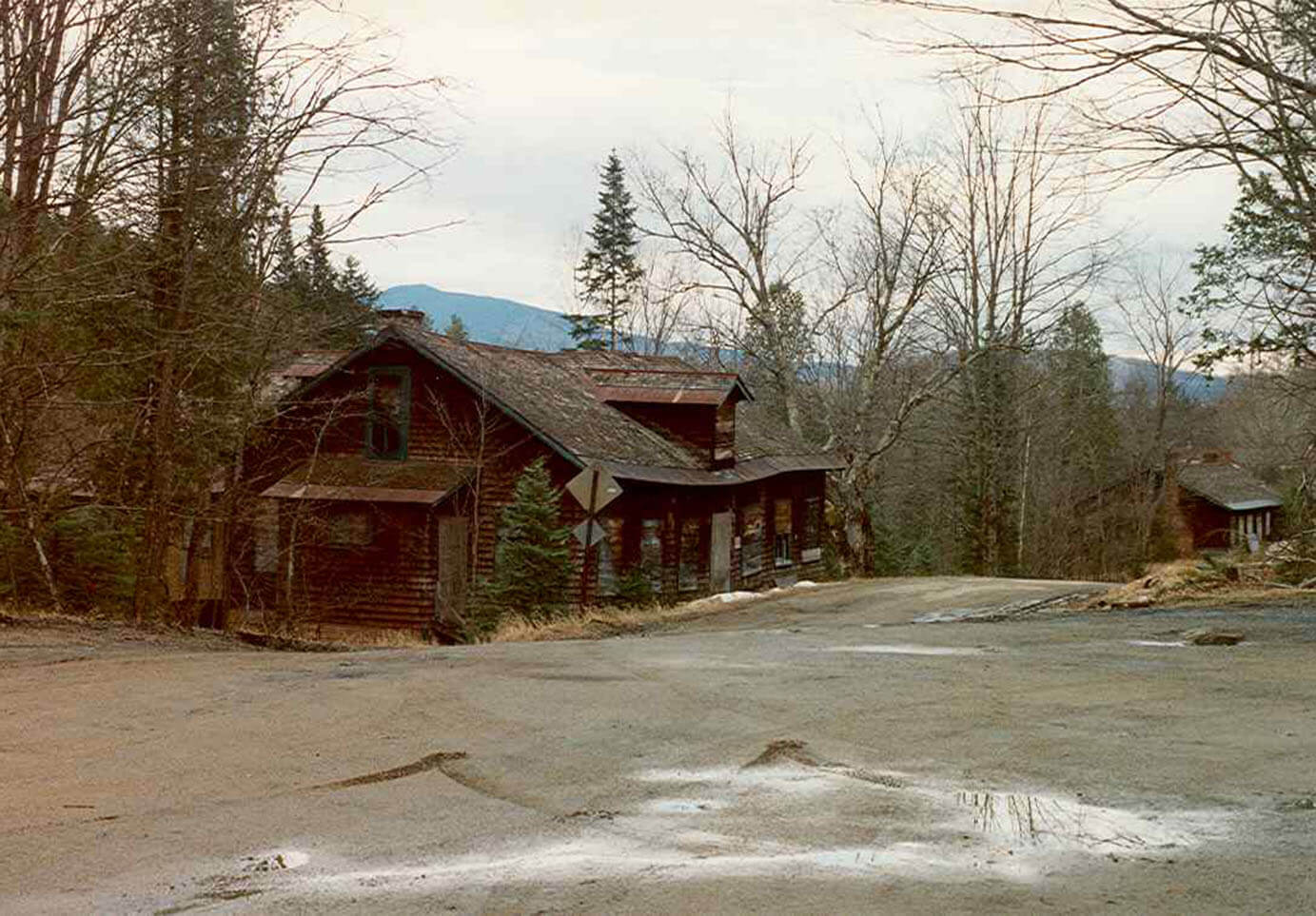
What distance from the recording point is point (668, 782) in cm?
662

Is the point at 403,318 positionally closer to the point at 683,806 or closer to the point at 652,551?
the point at 652,551

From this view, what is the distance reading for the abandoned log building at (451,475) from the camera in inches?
1099

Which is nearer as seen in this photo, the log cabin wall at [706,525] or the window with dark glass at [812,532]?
the log cabin wall at [706,525]

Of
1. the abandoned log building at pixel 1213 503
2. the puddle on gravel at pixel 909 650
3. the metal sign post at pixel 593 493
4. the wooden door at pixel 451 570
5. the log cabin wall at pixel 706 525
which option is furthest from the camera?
the abandoned log building at pixel 1213 503

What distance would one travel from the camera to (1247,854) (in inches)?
194

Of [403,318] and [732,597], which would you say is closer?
[732,597]

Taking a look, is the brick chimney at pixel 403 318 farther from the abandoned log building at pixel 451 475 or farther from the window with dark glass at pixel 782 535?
the window with dark glass at pixel 782 535

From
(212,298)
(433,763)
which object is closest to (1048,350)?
(212,298)

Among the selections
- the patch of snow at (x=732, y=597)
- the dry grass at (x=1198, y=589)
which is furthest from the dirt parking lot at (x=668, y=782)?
the patch of snow at (x=732, y=597)

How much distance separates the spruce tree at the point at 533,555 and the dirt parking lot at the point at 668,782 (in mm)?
13455

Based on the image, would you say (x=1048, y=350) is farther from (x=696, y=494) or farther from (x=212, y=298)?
(x=212, y=298)

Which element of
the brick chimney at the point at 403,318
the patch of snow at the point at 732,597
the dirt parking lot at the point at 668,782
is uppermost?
the brick chimney at the point at 403,318

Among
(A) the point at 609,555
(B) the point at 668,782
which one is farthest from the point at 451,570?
(B) the point at 668,782

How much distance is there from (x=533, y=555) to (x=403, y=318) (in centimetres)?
834
